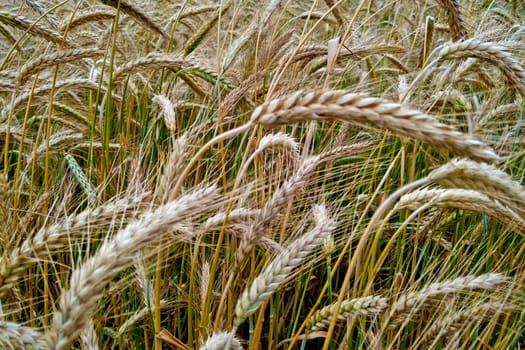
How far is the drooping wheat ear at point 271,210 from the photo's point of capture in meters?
1.23

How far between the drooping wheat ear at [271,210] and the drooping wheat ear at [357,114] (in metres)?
0.33

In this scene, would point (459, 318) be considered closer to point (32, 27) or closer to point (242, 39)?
point (242, 39)

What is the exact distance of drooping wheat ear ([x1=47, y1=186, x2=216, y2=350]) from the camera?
31.7 inches

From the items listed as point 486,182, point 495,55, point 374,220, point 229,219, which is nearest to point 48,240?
point 229,219

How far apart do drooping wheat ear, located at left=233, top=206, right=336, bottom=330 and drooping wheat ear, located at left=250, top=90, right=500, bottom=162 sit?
0.38 meters

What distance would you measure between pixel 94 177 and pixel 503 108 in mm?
1589

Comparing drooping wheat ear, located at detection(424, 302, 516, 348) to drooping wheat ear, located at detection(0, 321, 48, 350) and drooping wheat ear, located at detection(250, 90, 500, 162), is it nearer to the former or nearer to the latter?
drooping wheat ear, located at detection(250, 90, 500, 162)

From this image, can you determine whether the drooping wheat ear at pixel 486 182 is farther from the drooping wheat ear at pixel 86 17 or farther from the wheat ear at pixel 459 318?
the drooping wheat ear at pixel 86 17

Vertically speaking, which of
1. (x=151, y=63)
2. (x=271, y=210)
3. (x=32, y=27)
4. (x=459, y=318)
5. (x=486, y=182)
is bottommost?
(x=459, y=318)

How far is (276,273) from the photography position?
3.96ft

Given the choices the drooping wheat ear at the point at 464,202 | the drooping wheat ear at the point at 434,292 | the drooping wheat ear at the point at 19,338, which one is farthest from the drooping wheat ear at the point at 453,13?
the drooping wheat ear at the point at 19,338

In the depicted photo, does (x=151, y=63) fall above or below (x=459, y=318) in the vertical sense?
above

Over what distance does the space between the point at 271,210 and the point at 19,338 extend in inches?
23.5

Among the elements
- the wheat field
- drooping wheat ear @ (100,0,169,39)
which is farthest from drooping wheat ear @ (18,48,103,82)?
drooping wheat ear @ (100,0,169,39)
